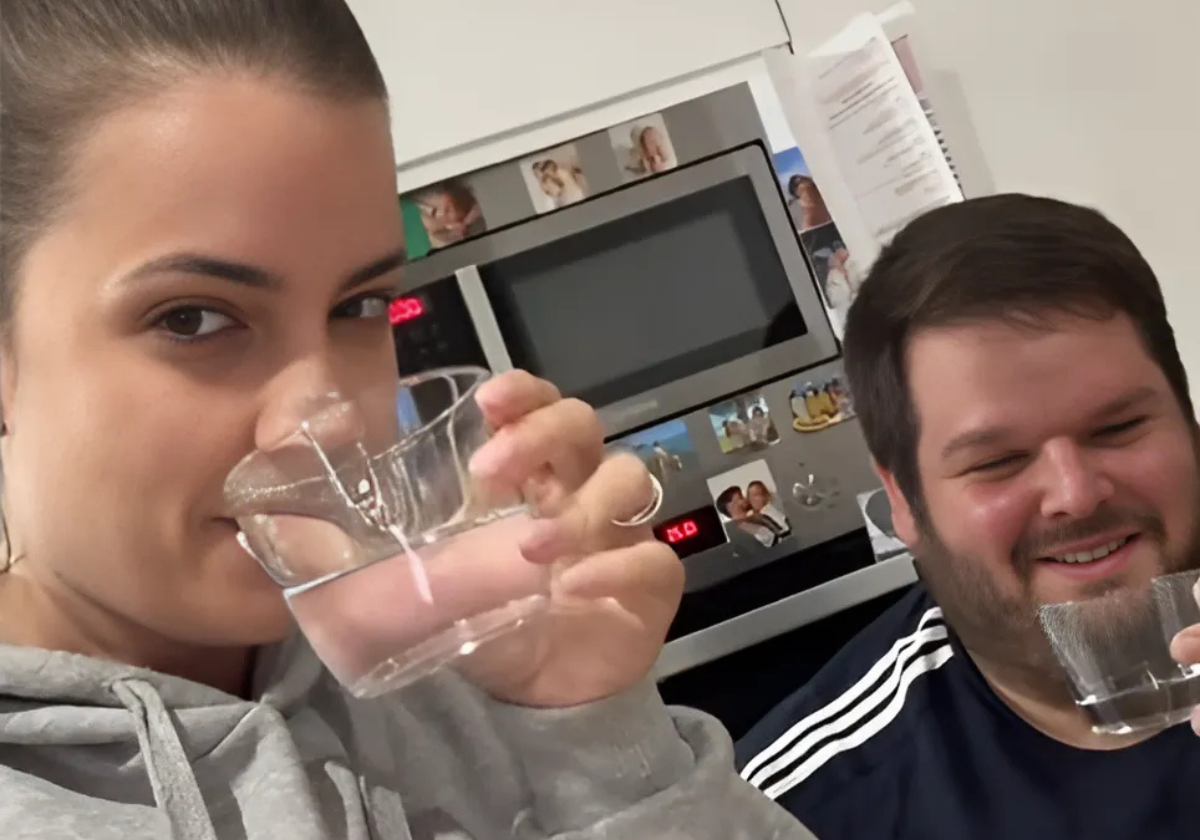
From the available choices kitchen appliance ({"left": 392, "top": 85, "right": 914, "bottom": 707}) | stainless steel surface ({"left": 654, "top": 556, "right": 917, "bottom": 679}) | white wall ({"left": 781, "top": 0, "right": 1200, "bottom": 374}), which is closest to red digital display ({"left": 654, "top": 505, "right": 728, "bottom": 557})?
kitchen appliance ({"left": 392, "top": 85, "right": 914, "bottom": 707})

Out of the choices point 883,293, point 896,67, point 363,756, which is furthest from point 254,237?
point 896,67

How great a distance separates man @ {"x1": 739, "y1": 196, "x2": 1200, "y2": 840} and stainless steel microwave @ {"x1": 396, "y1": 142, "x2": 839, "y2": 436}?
0.53 feet

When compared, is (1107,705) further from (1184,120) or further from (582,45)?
(582,45)

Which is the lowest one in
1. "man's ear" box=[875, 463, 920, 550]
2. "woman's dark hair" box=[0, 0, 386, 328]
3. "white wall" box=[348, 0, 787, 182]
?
"man's ear" box=[875, 463, 920, 550]

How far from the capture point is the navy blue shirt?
1190 mm

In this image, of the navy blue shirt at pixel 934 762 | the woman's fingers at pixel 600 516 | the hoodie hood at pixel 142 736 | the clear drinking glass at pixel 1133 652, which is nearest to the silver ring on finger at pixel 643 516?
the woman's fingers at pixel 600 516

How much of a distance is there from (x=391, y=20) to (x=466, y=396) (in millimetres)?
982

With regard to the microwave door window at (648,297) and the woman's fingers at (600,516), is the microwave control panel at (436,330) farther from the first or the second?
the woman's fingers at (600,516)

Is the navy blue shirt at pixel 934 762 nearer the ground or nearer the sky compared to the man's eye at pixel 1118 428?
nearer the ground

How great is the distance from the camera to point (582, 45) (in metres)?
1.45

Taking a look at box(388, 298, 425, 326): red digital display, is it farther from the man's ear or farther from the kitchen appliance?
the man's ear

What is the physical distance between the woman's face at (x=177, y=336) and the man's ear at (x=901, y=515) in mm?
995

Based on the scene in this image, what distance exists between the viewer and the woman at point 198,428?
21.4 inches

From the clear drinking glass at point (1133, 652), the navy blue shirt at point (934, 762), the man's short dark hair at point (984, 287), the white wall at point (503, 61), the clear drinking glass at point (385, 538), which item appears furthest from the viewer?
the white wall at point (503, 61)
